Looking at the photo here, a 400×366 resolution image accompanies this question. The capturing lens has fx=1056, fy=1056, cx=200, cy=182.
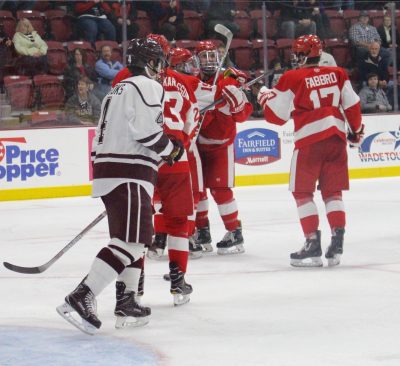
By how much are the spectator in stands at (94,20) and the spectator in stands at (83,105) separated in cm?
63

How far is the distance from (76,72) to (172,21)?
4.95 feet

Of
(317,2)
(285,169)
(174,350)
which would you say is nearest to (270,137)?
(285,169)

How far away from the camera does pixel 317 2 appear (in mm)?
12117

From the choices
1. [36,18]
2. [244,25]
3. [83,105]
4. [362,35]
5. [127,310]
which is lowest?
[127,310]

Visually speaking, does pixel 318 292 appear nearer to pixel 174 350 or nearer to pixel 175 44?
pixel 174 350

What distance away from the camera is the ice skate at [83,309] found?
12.5ft

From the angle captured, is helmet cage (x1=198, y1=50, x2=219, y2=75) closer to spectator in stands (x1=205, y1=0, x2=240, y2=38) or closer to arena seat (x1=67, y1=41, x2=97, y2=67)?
arena seat (x1=67, y1=41, x2=97, y2=67)

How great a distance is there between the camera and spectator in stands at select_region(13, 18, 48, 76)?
9930 mm

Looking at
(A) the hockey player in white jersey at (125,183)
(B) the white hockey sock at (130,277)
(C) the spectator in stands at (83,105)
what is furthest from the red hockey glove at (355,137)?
(C) the spectator in stands at (83,105)

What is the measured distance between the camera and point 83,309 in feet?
12.5

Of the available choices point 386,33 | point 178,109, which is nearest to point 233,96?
point 178,109

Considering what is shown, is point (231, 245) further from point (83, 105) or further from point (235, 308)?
point (83, 105)

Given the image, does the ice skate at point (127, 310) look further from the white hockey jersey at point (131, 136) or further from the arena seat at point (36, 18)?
the arena seat at point (36, 18)

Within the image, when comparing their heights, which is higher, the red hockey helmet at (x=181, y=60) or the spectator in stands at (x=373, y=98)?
the red hockey helmet at (x=181, y=60)
